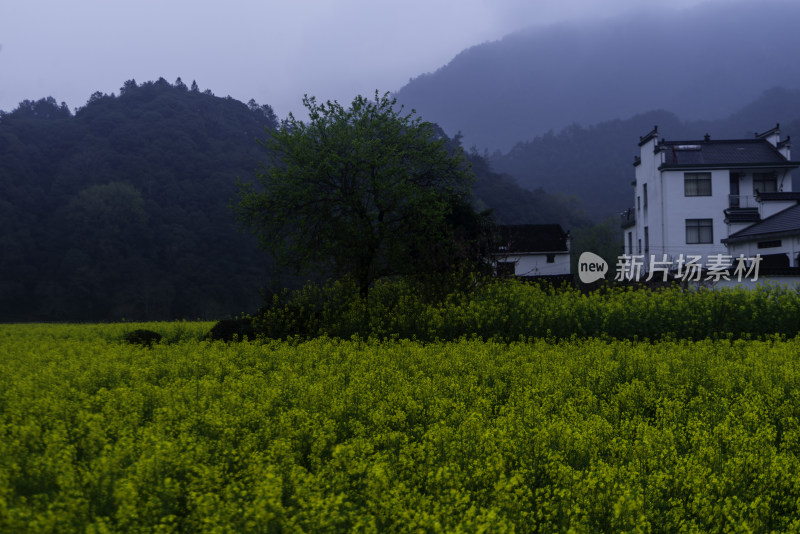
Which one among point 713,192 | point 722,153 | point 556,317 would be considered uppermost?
point 722,153

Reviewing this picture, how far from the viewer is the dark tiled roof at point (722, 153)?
37094 mm

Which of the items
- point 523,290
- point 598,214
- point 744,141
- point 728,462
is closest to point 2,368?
point 728,462

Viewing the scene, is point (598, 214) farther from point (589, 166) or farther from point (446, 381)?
point (446, 381)

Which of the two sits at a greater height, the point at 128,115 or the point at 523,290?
the point at 128,115

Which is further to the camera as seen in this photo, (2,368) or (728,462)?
(2,368)

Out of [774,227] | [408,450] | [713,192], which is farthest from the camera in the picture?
[713,192]

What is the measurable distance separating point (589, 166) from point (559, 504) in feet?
363

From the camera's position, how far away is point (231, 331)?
55.1ft

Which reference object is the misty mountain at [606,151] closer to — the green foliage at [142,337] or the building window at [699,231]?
the building window at [699,231]

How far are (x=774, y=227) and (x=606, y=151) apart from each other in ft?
275

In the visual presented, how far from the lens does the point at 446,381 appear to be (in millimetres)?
7969

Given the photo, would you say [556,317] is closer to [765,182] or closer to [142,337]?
[142,337]

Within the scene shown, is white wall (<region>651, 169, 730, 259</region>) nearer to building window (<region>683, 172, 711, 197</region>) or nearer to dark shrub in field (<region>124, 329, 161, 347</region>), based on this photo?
building window (<region>683, 172, 711, 197</region>)

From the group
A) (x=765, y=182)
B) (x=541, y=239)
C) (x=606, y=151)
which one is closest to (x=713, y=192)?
(x=765, y=182)
